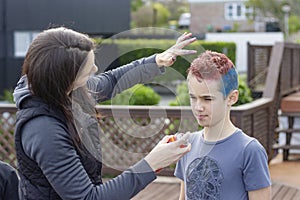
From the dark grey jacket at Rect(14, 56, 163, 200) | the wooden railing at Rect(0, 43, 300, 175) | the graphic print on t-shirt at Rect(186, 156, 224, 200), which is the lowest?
the wooden railing at Rect(0, 43, 300, 175)

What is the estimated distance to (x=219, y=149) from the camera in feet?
6.94

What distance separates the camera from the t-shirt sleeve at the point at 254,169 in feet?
6.72

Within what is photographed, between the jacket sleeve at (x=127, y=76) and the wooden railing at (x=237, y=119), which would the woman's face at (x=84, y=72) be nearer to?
the jacket sleeve at (x=127, y=76)

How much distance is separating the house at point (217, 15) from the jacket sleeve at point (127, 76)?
50.5 m

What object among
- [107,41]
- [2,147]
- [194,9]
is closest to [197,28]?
[194,9]

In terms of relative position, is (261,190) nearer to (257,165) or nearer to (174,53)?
(257,165)

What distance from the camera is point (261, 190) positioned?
6.77 feet

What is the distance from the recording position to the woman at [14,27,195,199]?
169 centimetres

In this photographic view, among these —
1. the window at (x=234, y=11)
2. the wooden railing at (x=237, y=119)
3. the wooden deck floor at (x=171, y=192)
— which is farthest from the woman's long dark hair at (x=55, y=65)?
the window at (x=234, y=11)

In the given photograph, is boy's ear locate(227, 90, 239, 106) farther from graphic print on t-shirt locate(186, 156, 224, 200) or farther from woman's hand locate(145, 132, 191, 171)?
woman's hand locate(145, 132, 191, 171)

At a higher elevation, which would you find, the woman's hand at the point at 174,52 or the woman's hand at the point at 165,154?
the woman's hand at the point at 174,52

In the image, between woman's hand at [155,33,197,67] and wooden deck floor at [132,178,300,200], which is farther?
wooden deck floor at [132,178,300,200]

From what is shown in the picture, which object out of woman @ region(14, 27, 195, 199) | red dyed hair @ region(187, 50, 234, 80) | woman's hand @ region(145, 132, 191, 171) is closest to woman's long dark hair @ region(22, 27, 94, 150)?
woman @ region(14, 27, 195, 199)

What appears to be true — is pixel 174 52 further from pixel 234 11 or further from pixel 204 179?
pixel 234 11
